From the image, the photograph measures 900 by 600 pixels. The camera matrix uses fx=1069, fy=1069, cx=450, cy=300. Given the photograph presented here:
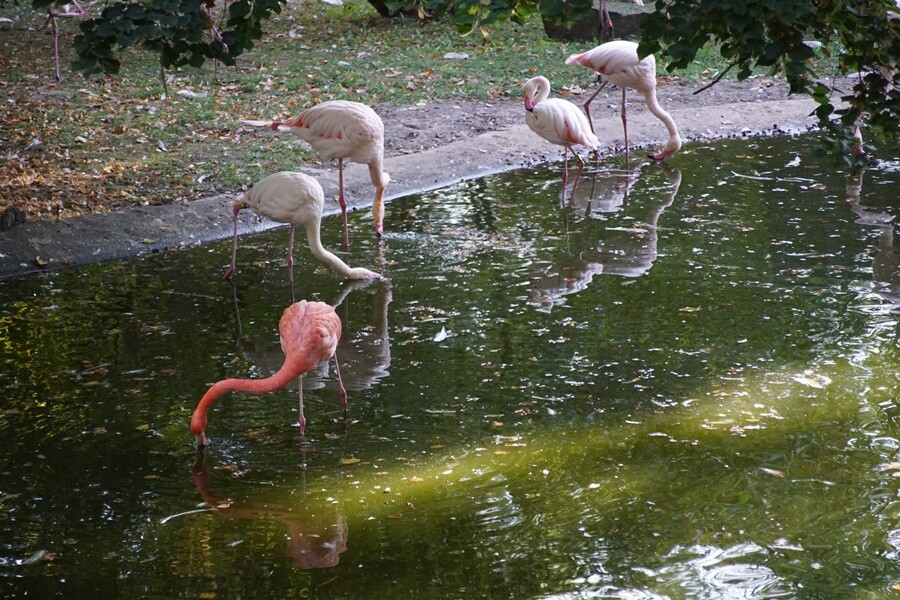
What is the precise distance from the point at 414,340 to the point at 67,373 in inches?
67.2

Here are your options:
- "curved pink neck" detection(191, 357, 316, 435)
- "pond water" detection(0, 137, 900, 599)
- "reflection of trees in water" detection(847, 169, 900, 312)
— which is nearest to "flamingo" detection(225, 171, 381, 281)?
"pond water" detection(0, 137, 900, 599)

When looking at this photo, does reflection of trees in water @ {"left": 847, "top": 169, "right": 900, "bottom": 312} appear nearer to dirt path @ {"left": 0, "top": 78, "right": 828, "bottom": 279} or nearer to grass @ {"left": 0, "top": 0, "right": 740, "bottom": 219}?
dirt path @ {"left": 0, "top": 78, "right": 828, "bottom": 279}

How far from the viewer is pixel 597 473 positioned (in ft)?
13.4

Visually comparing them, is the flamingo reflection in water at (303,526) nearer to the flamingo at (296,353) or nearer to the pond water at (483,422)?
the pond water at (483,422)

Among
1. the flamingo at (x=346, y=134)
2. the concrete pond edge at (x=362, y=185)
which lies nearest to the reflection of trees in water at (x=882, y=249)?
the concrete pond edge at (x=362, y=185)

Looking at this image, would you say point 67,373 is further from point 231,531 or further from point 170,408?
point 231,531

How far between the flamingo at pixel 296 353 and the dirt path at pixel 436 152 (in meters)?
3.08

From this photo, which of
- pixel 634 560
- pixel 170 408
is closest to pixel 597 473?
pixel 634 560

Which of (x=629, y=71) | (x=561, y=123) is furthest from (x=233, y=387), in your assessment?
(x=629, y=71)

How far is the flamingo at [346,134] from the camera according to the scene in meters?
7.32

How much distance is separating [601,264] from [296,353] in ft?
9.39

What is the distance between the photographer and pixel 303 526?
3.79m

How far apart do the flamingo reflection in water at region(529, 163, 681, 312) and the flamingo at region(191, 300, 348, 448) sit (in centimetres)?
172

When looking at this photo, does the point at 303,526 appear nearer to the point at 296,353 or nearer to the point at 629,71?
the point at 296,353
